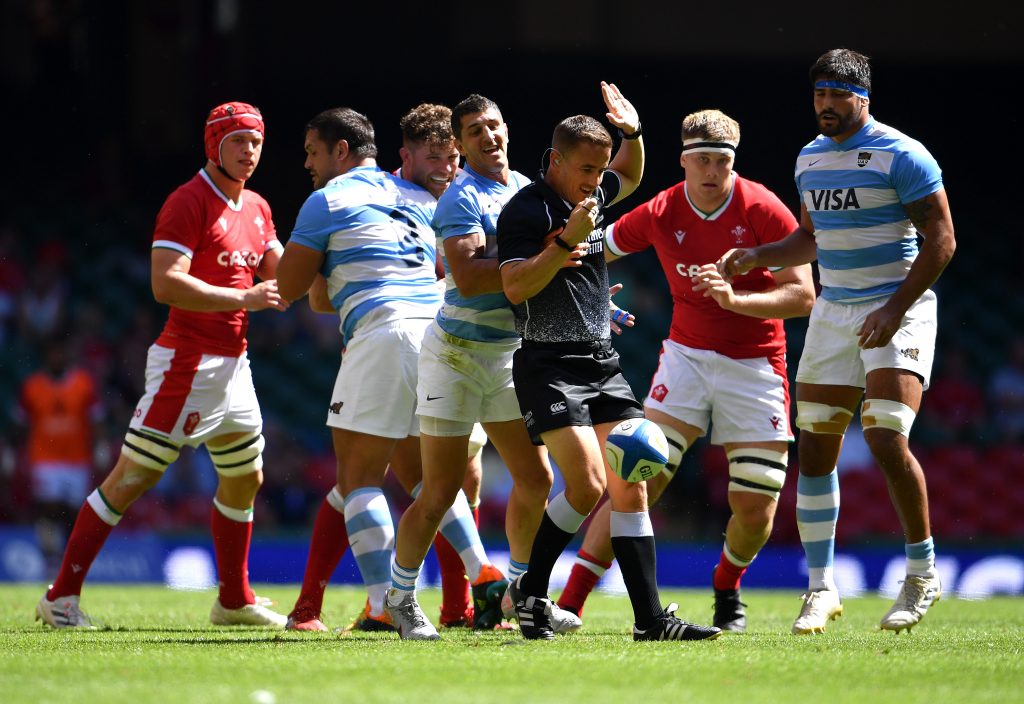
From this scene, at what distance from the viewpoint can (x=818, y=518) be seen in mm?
6617

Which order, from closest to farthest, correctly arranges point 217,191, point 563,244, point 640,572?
point 563,244, point 640,572, point 217,191

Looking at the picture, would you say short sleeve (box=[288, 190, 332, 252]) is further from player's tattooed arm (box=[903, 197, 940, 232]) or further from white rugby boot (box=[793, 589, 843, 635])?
white rugby boot (box=[793, 589, 843, 635])

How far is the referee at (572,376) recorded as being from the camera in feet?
18.1

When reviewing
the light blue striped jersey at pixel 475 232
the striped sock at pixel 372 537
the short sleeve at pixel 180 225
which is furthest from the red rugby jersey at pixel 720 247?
the short sleeve at pixel 180 225

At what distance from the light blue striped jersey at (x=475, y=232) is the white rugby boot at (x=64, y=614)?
2421 mm

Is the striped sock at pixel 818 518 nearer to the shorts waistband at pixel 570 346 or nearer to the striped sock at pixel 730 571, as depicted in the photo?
the striped sock at pixel 730 571

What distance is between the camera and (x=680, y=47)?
54.2 feet

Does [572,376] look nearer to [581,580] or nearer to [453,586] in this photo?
[581,580]

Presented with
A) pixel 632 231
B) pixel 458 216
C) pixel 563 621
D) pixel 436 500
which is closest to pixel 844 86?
pixel 632 231

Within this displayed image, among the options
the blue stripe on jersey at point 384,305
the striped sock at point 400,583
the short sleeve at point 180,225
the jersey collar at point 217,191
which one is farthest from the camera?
the jersey collar at point 217,191

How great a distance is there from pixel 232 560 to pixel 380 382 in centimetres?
151

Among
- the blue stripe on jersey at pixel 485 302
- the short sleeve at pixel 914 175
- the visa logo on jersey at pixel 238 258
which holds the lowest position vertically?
the blue stripe on jersey at pixel 485 302

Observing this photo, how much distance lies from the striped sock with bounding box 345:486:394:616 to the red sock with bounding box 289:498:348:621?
57cm

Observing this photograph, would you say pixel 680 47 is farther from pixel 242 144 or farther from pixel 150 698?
pixel 150 698
